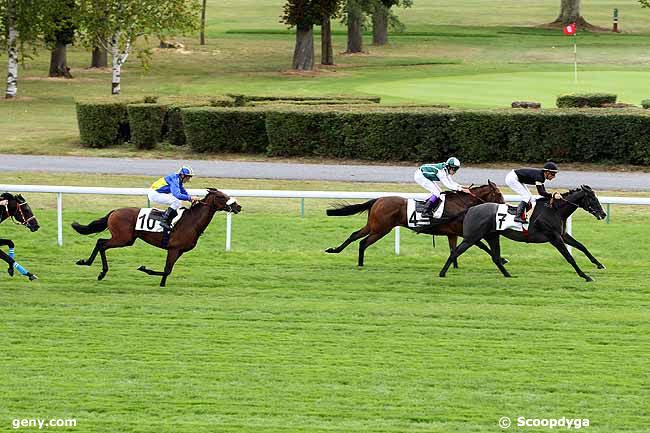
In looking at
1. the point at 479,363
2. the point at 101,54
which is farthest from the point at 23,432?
the point at 101,54

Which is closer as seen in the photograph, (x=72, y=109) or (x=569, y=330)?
(x=569, y=330)

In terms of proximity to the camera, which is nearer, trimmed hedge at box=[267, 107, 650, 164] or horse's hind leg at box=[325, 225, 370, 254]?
horse's hind leg at box=[325, 225, 370, 254]

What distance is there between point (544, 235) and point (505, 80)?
24.1 m

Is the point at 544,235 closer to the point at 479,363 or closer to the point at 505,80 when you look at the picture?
the point at 479,363

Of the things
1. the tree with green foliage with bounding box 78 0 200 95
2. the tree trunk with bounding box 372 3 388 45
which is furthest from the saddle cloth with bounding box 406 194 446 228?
the tree trunk with bounding box 372 3 388 45

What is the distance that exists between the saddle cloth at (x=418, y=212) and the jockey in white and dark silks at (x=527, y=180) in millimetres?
743

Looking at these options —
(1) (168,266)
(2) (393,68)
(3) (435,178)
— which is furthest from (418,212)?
(2) (393,68)

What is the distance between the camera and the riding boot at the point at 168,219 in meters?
12.0

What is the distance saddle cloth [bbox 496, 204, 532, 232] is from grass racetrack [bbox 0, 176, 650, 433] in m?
0.56

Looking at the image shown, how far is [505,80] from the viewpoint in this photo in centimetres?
3606

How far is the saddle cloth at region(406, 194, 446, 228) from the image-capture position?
1287 cm

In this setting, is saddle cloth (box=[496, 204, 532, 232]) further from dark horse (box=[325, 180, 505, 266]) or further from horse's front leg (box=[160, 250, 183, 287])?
horse's front leg (box=[160, 250, 183, 287])

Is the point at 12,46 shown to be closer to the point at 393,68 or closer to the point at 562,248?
the point at 393,68

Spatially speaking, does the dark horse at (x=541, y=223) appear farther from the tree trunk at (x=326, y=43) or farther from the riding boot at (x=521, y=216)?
the tree trunk at (x=326, y=43)
